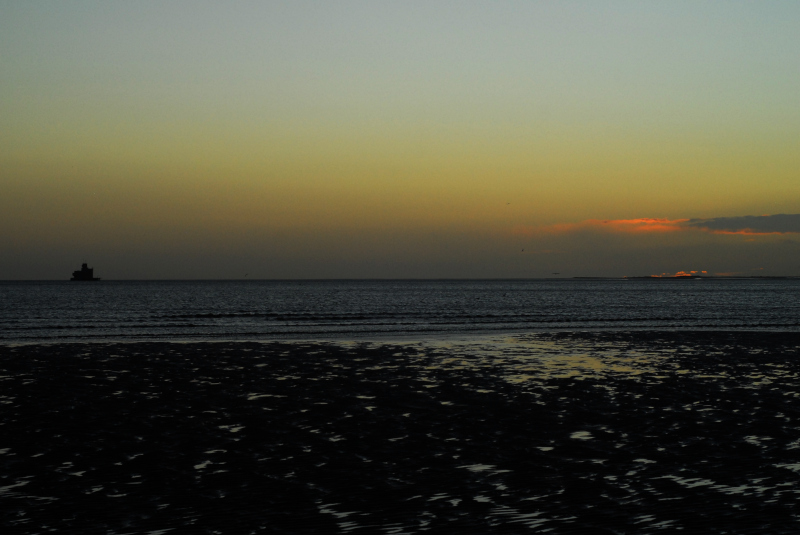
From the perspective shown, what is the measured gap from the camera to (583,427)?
15.4 metres

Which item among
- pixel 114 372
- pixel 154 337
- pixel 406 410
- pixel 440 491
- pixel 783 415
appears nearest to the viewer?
pixel 440 491

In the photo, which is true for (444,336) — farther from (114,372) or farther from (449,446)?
(449,446)

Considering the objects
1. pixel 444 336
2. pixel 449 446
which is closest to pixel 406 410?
pixel 449 446

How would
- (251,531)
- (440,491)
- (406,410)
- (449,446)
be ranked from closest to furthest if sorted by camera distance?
(251,531) < (440,491) < (449,446) < (406,410)

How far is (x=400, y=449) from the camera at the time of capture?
1342cm

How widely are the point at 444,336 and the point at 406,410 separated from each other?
26882 millimetres

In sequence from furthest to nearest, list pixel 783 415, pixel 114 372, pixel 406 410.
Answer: pixel 114 372 → pixel 406 410 → pixel 783 415

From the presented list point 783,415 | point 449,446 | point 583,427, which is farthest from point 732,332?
point 449,446

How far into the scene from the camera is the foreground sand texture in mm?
9492

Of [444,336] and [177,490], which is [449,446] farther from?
[444,336]

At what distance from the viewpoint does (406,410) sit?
699 inches

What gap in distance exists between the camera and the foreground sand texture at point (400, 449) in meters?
9.49

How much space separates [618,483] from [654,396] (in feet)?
31.2

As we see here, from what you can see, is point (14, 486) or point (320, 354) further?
point (320, 354)
